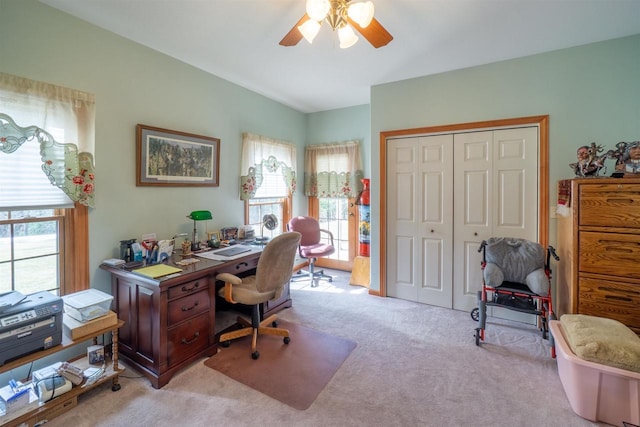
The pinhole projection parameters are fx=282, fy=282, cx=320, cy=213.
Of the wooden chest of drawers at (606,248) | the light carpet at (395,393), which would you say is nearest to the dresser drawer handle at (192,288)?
the light carpet at (395,393)

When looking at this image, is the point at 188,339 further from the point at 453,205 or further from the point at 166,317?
the point at 453,205

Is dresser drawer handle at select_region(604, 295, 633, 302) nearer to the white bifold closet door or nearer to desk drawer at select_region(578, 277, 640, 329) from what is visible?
desk drawer at select_region(578, 277, 640, 329)

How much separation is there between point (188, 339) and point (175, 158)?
1697 mm

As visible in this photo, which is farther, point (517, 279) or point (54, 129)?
point (517, 279)

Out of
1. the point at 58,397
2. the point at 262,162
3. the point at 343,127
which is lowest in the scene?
the point at 58,397

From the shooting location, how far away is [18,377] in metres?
1.95

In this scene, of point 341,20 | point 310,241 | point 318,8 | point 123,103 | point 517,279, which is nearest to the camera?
point 318,8

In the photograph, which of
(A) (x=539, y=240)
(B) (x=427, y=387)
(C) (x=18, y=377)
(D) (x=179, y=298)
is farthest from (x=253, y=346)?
(A) (x=539, y=240)

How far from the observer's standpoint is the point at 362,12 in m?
1.63

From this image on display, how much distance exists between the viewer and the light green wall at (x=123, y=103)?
6.40 feet

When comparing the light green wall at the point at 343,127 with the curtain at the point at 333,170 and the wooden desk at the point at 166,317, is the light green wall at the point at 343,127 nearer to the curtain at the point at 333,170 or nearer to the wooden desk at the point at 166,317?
the curtain at the point at 333,170

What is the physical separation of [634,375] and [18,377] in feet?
12.7

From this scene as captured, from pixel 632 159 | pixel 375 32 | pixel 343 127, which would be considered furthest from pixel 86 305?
pixel 632 159

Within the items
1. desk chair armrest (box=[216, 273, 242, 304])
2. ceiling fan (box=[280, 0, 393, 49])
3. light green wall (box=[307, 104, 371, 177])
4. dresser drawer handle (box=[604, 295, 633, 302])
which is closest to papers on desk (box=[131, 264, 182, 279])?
desk chair armrest (box=[216, 273, 242, 304])
